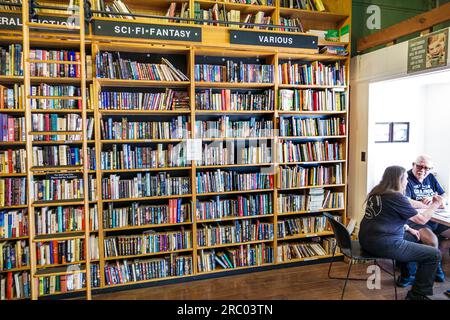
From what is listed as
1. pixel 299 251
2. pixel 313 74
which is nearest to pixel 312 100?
pixel 313 74

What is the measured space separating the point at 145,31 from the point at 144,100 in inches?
26.3

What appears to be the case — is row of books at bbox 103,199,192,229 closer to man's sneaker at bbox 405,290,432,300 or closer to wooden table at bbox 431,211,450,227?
man's sneaker at bbox 405,290,432,300

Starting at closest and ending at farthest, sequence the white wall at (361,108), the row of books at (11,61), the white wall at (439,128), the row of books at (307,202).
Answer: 1. the row of books at (11,61)
2. the white wall at (361,108)
3. the row of books at (307,202)
4. the white wall at (439,128)

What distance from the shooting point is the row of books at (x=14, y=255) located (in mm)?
2881

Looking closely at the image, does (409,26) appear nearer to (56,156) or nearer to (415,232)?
(415,232)

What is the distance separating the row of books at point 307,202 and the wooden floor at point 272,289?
74cm

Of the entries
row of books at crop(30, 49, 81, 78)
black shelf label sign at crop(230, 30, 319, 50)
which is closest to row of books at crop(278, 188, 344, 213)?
black shelf label sign at crop(230, 30, 319, 50)

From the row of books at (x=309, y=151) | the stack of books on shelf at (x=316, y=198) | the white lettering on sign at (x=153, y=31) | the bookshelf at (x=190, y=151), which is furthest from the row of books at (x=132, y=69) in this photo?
the stack of books on shelf at (x=316, y=198)

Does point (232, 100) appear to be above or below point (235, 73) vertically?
below

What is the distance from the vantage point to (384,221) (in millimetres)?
2770

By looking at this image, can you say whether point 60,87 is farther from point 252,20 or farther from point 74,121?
point 252,20

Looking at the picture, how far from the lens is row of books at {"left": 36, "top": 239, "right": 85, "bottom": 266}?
2947 millimetres

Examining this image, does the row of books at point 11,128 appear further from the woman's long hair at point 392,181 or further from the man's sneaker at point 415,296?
the man's sneaker at point 415,296

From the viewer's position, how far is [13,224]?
290cm
